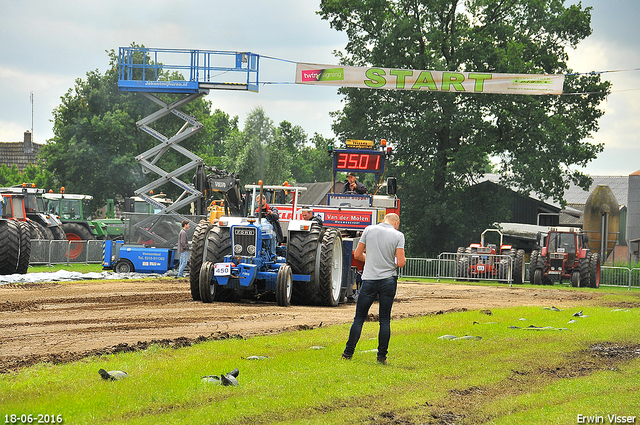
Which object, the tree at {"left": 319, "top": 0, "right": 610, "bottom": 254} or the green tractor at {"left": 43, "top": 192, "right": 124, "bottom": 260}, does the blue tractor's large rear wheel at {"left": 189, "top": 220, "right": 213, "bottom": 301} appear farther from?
the tree at {"left": 319, "top": 0, "right": 610, "bottom": 254}

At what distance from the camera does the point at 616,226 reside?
51500 millimetres

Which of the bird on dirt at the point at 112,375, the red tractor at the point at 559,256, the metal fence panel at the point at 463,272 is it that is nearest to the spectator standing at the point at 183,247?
the metal fence panel at the point at 463,272

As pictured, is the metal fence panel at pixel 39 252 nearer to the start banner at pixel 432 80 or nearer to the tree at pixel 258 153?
the start banner at pixel 432 80

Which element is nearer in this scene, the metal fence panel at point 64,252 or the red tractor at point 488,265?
the metal fence panel at point 64,252

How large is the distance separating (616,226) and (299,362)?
47392 mm

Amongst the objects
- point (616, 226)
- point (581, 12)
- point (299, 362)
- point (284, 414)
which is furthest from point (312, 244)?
point (616, 226)

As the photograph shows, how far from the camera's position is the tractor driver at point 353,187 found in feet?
69.4

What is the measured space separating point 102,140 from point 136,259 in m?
29.6

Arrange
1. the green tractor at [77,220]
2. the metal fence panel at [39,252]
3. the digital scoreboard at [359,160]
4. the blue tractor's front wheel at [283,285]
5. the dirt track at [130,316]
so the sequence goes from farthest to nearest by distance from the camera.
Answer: the green tractor at [77,220]
the metal fence panel at [39,252]
the digital scoreboard at [359,160]
the blue tractor's front wheel at [283,285]
the dirt track at [130,316]

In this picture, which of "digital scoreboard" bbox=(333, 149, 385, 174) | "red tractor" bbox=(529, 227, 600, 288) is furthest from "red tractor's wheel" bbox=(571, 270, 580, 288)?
"digital scoreboard" bbox=(333, 149, 385, 174)

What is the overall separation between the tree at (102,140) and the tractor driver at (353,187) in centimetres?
3331

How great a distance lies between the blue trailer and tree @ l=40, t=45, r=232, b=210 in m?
27.5

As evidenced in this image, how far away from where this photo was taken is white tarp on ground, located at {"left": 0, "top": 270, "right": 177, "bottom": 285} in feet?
68.6

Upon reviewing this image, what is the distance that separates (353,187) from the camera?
2125 centimetres
